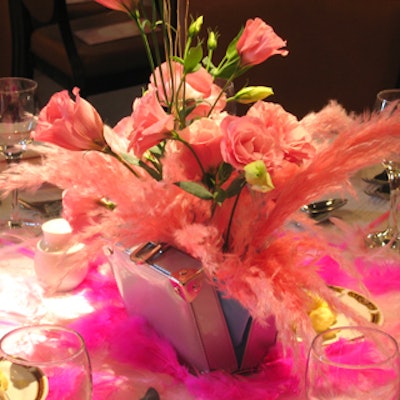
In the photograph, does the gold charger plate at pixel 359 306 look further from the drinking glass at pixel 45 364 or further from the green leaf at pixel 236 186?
the drinking glass at pixel 45 364

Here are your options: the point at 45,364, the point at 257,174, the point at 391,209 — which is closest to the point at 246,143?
the point at 257,174

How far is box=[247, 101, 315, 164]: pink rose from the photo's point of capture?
0.78 meters

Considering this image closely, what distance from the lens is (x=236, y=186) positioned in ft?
2.54

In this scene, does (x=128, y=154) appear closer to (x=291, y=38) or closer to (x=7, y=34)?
(x=291, y=38)

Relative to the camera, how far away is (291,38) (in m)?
1.98

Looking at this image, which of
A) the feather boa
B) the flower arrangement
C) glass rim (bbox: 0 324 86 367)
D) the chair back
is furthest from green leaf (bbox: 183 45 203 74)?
the chair back

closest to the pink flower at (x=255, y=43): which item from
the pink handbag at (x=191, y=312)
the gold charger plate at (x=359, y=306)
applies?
the pink handbag at (x=191, y=312)

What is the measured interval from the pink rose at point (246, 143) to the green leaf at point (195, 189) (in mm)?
54

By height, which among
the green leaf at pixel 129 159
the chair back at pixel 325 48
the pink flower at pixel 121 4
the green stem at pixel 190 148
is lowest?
the chair back at pixel 325 48

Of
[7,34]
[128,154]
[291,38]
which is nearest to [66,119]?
[128,154]

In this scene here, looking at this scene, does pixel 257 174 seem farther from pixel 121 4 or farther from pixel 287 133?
pixel 121 4

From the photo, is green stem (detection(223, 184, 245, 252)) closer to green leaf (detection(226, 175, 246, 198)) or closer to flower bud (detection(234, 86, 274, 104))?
green leaf (detection(226, 175, 246, 198))

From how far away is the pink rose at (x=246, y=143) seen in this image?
72 centimetres

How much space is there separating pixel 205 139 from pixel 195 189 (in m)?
0.06
